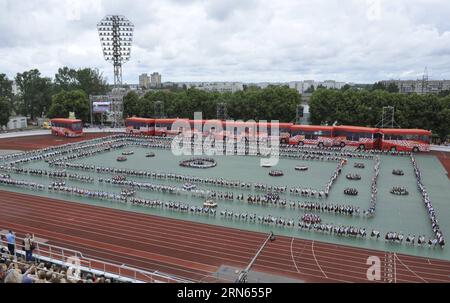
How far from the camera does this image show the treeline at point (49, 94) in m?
60.7

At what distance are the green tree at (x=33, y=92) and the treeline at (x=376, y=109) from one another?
52.2 meters

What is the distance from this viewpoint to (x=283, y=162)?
3506 cm

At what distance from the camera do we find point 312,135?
A: 4212 cm

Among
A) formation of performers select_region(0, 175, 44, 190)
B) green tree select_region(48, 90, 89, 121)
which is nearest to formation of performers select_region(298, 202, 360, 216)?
formation of performers select_region(0, 175, 44, 190)

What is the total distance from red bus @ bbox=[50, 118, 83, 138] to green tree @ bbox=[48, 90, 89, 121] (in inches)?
362

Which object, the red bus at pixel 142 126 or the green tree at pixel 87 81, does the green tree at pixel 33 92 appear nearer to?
the green tree at pixel 87 81

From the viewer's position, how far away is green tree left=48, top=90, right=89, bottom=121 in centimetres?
6047

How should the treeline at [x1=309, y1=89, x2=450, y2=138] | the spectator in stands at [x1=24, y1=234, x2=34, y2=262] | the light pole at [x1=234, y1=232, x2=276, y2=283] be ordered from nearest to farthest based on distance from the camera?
the spectator in stands at [x1=24, y1=234, x2=34, y2=262] < the light pole at [x1=234, y1=232, x2=276, y2=283] < the treeline at [x1=309, y1=89, x2=450, y2=138]

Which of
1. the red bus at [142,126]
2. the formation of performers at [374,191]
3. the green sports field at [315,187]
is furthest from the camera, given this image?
the red bus at [142,126]

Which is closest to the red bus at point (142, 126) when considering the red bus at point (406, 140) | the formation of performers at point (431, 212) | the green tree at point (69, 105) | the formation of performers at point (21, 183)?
the green tree at point (69, 105)

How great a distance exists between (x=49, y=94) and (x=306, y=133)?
54507mm

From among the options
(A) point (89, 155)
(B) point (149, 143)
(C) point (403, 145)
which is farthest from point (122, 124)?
(C) point (403, 145)

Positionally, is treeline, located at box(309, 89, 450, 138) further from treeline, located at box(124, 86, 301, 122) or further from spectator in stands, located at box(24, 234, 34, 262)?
spectator in stands, located at box(24, 234, 34, 262)
